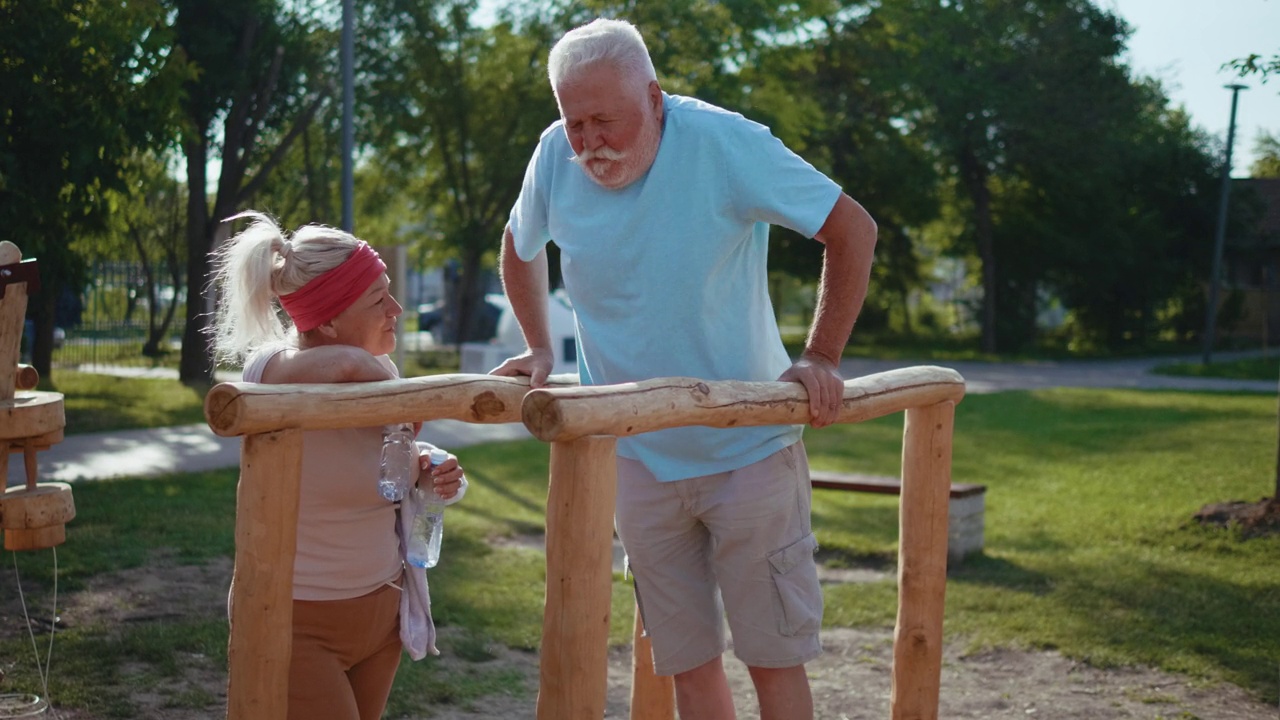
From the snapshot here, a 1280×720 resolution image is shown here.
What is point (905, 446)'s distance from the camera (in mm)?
3730

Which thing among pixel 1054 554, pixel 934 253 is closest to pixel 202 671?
pixel 1054 554

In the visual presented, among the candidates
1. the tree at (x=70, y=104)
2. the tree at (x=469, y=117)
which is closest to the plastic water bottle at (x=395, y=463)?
the tree at (x=70, y=104)

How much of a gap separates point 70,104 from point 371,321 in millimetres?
7951

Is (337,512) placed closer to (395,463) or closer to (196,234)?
(395,463)

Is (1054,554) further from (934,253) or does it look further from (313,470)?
(934,253)

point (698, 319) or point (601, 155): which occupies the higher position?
point (601, 155)

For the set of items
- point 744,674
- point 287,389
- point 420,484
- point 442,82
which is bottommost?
point 744,674

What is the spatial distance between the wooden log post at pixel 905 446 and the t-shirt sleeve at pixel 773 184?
0.38 meters

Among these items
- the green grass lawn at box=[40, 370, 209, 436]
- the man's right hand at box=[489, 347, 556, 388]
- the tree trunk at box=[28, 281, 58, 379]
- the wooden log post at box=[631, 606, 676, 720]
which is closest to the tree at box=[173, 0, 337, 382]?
the green grass lawn at box=[40, 370, 209, 436]

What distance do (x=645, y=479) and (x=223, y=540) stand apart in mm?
4844

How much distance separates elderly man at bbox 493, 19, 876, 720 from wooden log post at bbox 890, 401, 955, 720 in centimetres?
66

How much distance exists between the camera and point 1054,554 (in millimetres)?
7367

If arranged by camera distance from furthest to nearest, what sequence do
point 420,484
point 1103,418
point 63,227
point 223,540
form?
point 1103,418 → point 63,227 → point 223,540 → point 420,484

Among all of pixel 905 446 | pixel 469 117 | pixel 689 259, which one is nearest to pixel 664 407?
pixel 689 259
